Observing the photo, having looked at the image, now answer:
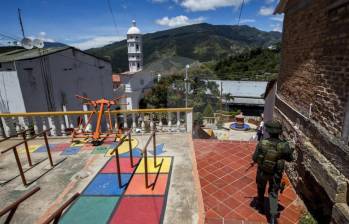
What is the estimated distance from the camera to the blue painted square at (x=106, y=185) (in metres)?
4.29

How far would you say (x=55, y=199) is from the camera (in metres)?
4.16

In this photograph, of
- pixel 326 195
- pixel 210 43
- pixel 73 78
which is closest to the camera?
pixel 326 195

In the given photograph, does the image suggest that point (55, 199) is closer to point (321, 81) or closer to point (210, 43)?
point (321, 81)

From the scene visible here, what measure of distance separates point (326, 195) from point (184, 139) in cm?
400

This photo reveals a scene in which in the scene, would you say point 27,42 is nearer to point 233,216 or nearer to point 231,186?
point 231,186

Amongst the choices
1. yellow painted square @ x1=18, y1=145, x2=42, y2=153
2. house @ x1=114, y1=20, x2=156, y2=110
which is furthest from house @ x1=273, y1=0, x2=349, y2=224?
house @ x1=114, y1=20, x2=156, y2=110

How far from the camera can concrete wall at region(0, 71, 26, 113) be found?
38.1 feet

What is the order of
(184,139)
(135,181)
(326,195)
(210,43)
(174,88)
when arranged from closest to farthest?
(326,195), (135,181), (184,139), (174,88), (210,43)

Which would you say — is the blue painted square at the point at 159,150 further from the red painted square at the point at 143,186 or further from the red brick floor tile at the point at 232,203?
the red brick floor tile at the point at 232,203

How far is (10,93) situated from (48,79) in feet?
8.52

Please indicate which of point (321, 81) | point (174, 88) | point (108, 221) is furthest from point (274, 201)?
point (174, 88)

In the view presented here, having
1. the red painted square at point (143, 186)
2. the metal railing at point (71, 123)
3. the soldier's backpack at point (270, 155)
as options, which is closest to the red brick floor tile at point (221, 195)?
the red painted square at point (143, 186)

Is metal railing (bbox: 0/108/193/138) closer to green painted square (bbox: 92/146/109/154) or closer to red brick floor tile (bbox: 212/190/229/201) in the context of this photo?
green painted square (bbox: 92/146/109/154)

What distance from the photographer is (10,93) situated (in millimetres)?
11828
